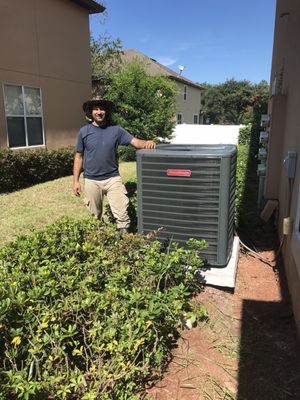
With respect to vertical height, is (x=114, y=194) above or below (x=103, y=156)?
below

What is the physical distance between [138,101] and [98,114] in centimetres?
1136

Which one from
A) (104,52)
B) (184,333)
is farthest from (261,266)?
(104,52)

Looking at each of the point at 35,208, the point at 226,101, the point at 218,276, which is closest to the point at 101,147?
the point at 218,276

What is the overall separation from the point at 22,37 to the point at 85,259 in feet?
29.2

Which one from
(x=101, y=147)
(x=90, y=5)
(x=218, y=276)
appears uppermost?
(x=90, y=5)

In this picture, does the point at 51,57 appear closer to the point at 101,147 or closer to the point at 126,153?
the point at 126,153

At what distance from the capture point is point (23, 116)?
33.2ft

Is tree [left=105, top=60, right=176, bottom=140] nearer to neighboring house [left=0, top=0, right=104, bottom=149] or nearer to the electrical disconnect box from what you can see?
neighboring house [left=0, top=0, right=104, bottom=149]

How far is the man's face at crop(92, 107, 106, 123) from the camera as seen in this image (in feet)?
13.4

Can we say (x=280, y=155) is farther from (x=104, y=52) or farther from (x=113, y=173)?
(x=104, y=52)

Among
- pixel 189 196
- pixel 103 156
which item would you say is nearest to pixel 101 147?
pixel 103 156

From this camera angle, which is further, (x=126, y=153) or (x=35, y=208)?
(x=126, y=153)

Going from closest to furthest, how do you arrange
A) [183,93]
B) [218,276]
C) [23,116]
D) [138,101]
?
[218,276]
[23,116]
[138,101]
[183,93]

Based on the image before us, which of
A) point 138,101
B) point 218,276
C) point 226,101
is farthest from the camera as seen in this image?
point 226,101
